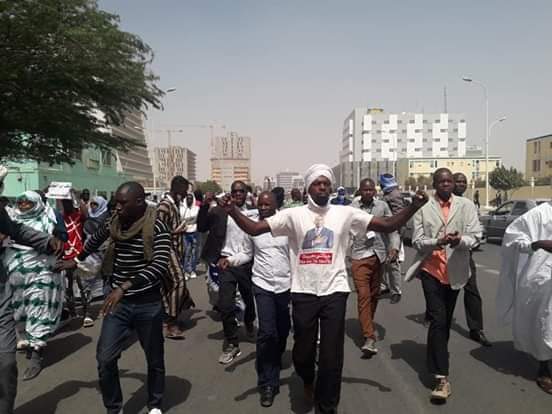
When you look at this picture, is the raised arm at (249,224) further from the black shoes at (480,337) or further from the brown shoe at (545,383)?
the black shoes at (480,337)

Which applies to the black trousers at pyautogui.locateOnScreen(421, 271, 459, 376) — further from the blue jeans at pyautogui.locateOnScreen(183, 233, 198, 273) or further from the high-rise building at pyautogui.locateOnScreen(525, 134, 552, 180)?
the high-rise building at pyautogui.locateOnScreen(525, 134, 552, 180)

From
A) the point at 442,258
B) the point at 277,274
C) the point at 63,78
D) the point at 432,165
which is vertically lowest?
the point at 277,274

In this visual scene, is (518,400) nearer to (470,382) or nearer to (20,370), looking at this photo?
(470,382)

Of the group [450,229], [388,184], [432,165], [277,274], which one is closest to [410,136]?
[432,165]

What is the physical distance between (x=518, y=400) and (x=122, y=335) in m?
3.24

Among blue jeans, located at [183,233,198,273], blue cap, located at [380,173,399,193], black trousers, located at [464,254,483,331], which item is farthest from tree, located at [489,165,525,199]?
black trousers, located at [464,254,483,331]

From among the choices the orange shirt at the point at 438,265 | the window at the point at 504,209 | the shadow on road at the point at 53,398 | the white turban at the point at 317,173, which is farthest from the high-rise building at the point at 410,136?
the white turban at the point at 317,173

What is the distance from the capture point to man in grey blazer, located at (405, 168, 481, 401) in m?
4.11

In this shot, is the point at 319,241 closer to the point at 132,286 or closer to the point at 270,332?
the point at 270,332

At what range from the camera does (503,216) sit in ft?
54.0

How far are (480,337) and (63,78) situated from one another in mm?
16466

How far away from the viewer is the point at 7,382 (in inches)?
128

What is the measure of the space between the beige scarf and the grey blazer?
2.37 m

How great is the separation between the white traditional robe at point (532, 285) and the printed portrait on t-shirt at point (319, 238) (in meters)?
2.08
